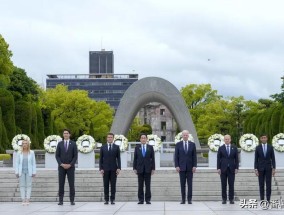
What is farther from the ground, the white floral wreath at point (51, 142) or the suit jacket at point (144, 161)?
the white floral wreath at point (51, 142)

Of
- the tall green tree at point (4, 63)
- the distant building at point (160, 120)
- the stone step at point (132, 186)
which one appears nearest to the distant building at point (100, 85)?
the distant building at point (160, 120)

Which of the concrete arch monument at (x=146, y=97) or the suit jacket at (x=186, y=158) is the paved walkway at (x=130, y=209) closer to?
the suit jacket at (x=186, y=158)

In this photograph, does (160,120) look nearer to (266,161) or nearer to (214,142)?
(214,142)

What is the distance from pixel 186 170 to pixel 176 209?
165 cm

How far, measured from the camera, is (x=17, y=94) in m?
52.2

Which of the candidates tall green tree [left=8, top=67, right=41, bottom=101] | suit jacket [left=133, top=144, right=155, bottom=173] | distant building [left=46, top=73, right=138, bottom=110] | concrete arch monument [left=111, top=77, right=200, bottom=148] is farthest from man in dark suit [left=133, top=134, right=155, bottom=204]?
distant building [left=46, top=73, right=138, bottom=110]

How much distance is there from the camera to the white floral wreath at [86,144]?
21.9m

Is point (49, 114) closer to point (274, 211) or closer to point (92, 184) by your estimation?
point (92, 184)

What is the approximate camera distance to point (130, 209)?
1348cm

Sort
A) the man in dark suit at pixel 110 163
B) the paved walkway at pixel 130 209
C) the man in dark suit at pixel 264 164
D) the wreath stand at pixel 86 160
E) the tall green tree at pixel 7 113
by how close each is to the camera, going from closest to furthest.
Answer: the paved walkway at pixel 130 209
the man in dark suit at pixel 264 164
the man in dark suit at pixel 110 163
the wreath stand at pixel 86 160
the tall green tree at pixel 7 113

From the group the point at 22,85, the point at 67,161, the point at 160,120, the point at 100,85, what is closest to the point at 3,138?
the point at 22,85

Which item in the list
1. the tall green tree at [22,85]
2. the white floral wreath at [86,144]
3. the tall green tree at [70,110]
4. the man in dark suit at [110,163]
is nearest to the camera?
the man in dark suit at [110,163]

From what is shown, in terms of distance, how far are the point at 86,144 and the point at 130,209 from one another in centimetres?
881

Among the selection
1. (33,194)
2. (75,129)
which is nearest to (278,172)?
(33,194)
